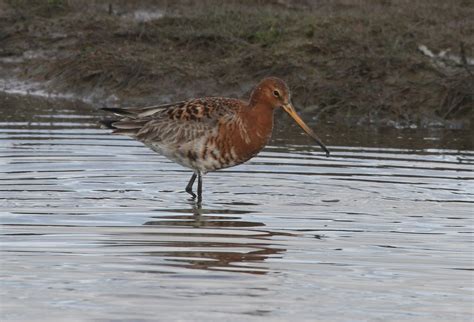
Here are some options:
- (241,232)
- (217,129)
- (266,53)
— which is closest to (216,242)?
(241,232)

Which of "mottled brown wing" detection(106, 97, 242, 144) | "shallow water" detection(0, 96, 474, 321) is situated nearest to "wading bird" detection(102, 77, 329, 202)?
"mottled brown wing" detection(106, 97, 242, 144)

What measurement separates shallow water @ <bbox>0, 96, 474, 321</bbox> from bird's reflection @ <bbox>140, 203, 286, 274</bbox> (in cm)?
2

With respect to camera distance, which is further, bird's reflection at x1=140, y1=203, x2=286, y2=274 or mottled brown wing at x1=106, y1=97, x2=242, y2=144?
mottled brown wing at x1=106, y1=97, x2=242, y2=144

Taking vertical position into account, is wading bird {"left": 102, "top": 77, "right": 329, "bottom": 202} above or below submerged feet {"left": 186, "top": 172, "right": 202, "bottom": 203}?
above

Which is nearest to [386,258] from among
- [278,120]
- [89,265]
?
[89,265]

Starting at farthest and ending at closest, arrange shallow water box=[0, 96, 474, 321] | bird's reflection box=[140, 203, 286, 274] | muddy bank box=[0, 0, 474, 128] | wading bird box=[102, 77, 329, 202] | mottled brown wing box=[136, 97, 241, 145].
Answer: muddy bank box=[0, 0, 474, 128] → mottled brown wing box=[136, 97, 241, 145] → wading bird box=[102, 77, 329, 202] → bird's reflection box=[140, 203, 286, 274] → shallow water box=[0, 96, 474, 321]

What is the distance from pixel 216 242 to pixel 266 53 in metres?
10.4

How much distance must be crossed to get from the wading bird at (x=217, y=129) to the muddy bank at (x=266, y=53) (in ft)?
19.3

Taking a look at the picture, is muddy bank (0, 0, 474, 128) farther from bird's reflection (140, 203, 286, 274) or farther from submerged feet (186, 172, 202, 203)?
bird's reflection (140, 203, 286, 274)

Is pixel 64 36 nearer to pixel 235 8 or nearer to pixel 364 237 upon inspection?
pixel 235 8

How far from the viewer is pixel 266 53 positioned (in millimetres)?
20484

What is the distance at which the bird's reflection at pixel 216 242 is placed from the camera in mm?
9586

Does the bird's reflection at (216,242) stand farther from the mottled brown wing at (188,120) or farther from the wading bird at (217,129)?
the mottled brown wing at (188,120)

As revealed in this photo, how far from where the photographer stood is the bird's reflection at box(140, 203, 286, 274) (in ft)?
31.4
